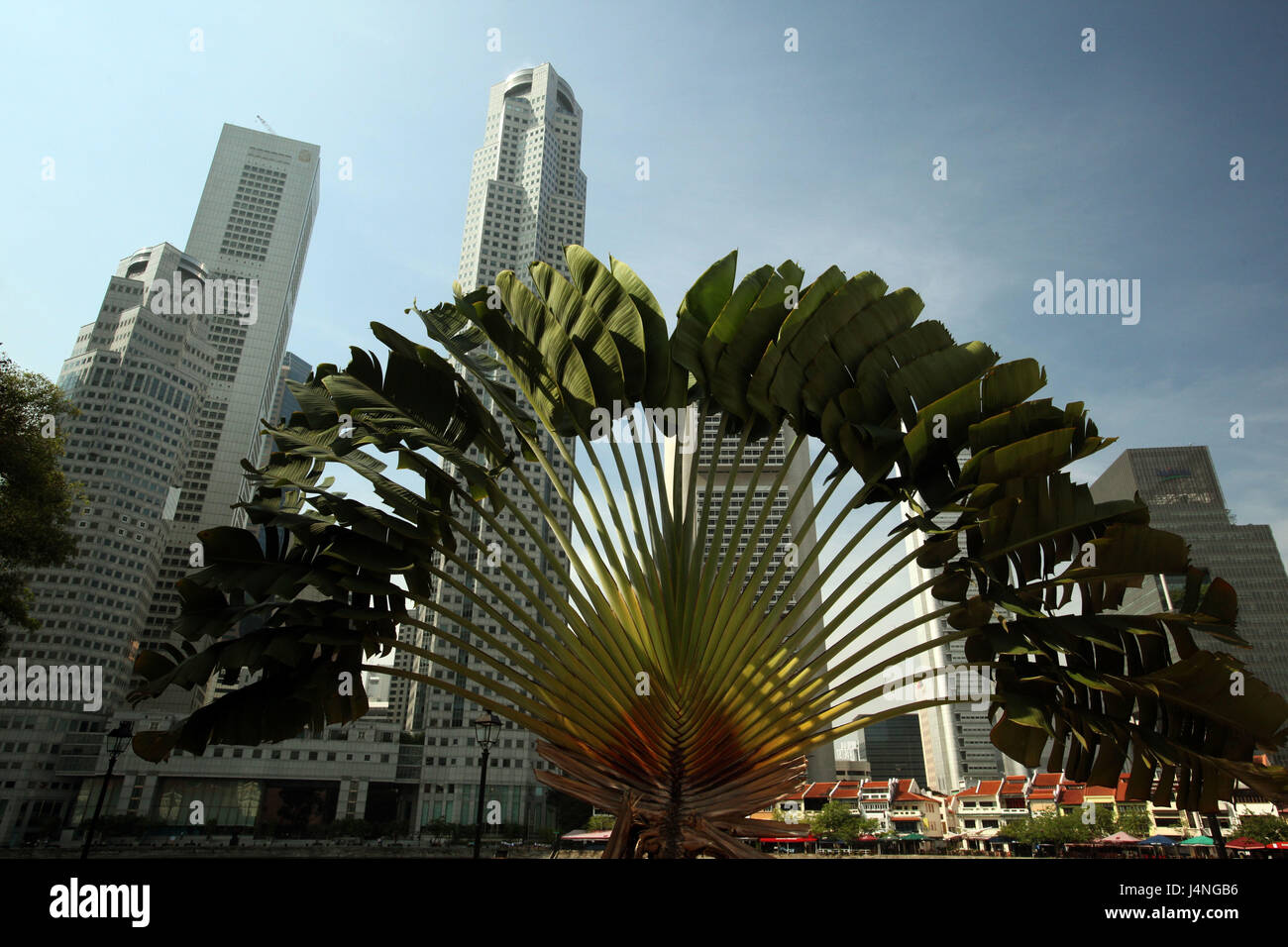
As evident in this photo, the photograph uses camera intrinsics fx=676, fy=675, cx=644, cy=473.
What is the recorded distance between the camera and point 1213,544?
90375 mm

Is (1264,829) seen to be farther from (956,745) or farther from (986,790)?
(956,745)

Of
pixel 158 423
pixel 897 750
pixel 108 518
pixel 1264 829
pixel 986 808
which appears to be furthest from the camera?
pixel 897 750

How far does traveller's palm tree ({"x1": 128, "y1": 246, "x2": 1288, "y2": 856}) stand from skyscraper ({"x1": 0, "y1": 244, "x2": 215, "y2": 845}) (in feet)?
275

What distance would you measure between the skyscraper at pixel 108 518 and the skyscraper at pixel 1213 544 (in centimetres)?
11580

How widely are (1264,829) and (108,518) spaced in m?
112

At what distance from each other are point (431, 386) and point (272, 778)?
265ft

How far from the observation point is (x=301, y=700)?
769cm

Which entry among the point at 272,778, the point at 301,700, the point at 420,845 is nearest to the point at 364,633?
the point at 301,700

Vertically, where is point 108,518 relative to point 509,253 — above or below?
below

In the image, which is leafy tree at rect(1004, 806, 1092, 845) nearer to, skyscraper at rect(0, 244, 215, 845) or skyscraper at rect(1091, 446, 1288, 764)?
skyscraper at rect(1091, 446, 1288, 764)

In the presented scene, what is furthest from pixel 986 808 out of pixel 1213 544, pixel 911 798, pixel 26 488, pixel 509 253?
pixel 509 253

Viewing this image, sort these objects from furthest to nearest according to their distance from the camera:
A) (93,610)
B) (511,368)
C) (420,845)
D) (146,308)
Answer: (146,308), (93,610), (420,845), (511,368)

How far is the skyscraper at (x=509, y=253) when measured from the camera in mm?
70750
